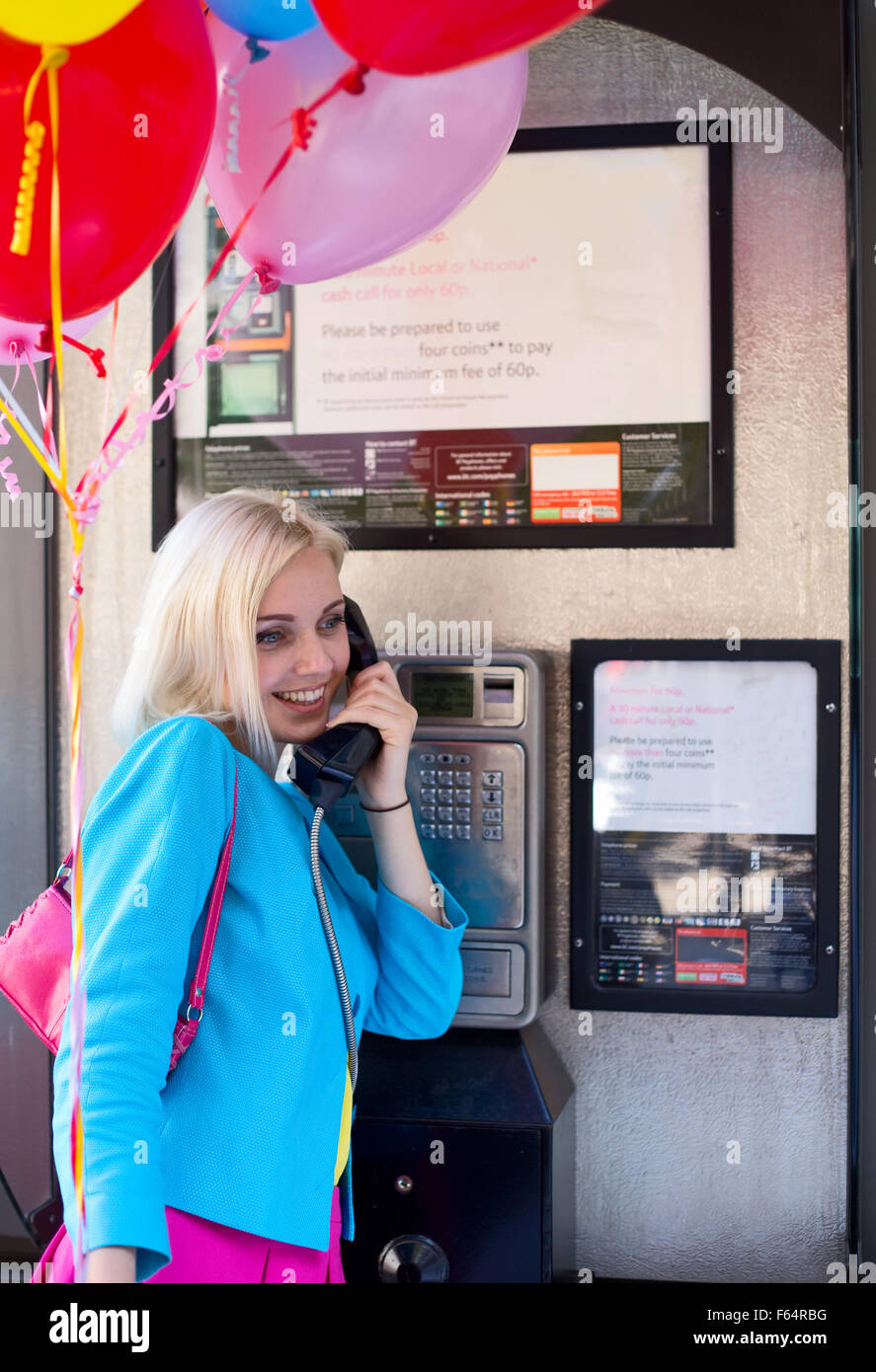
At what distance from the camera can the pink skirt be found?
1.06m

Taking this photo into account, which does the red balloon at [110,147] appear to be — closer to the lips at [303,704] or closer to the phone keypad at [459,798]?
the lips at [303,704]

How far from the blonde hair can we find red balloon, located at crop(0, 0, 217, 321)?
0.30m

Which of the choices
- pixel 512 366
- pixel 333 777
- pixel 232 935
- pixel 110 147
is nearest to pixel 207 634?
pixel 333 777

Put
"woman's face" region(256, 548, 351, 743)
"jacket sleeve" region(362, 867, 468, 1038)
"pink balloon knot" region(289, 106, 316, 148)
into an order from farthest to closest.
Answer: "jacket sleeve" region(362, 867, 468, 1038) < "woman's face" region(256, 548, 351, 743) < "pink balloon knot" region(289, 106, 316, 148)

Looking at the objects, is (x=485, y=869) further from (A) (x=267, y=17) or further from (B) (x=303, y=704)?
(A) (x=267, y=17)

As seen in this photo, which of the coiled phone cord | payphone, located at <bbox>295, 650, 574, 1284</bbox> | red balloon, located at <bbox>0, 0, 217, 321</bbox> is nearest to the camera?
red balloon, located at <bbox>0, 0, 217, 321</bbox>

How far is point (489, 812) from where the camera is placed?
162 cm

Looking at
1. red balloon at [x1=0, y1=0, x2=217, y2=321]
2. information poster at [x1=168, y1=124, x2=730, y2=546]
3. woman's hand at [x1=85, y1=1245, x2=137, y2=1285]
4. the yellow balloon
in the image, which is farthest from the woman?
the yellow balloon

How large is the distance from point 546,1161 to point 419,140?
1280 millimetres

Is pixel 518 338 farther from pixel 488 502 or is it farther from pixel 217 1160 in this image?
pixel 217 1160

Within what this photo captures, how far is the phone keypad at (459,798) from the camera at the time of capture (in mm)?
1624

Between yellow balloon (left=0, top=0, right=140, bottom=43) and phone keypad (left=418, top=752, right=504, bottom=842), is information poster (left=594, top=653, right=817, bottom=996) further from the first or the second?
yellow balloon (left=0, top=0, right=140, bottom=43)

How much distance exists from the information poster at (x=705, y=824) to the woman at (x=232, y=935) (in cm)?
43

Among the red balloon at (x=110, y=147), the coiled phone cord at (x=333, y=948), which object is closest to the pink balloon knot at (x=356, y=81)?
the red balloon at (x=110, y=147)
